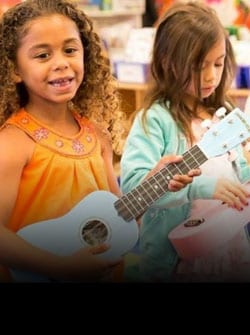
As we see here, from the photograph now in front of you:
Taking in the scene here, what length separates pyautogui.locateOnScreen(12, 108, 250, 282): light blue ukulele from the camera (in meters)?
1.08

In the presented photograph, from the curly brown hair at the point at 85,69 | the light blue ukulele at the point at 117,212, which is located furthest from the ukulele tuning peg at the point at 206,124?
the curly brown hair at the point at 85,69

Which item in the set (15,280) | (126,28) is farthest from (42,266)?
(126,28)

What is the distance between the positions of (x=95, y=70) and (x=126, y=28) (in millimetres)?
242

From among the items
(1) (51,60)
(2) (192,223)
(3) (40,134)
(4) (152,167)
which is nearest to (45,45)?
(1) (51,60)

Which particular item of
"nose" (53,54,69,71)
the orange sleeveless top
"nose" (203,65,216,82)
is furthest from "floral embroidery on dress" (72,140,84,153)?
"nose" (203,65,216,82)

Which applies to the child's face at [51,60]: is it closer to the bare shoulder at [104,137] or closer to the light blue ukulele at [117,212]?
the bare shoulder at [104,137]

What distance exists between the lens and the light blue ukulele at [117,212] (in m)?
1.08

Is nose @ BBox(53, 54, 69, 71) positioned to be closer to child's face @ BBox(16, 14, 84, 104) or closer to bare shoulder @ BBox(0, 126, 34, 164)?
child's face @ BBox(16, 14, 84, 104)

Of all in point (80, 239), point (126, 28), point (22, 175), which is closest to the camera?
point (22, 175)

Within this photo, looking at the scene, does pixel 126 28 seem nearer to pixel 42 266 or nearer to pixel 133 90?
pixel 133 90

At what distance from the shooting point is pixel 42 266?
112cm

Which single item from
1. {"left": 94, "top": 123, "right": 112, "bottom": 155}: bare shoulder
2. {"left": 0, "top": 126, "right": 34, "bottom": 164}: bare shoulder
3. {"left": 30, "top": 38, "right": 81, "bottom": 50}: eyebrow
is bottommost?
{"left": 94, "top": 123, "right": 112, "bottom": 155}: bare shoulder

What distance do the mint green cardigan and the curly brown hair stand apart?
5 cm

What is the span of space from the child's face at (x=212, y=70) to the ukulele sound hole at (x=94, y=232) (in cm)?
28
